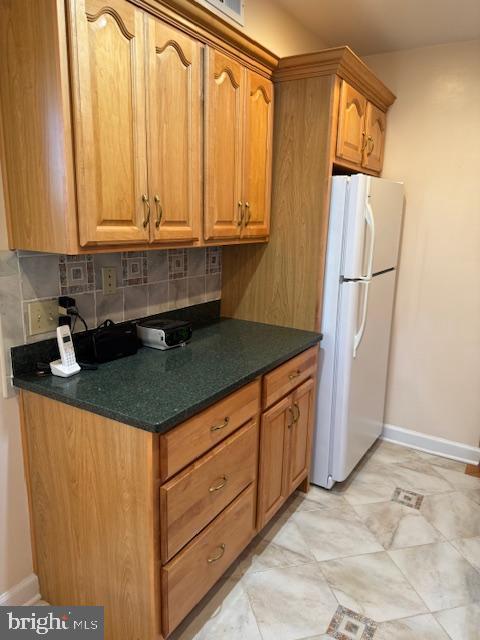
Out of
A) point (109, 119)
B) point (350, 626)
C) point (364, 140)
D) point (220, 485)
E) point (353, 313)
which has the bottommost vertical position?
point (350, 626)

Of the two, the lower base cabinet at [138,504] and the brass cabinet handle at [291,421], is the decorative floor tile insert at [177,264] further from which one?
the brass cabinet handle at [291,421]

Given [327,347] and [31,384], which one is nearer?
[31,384]

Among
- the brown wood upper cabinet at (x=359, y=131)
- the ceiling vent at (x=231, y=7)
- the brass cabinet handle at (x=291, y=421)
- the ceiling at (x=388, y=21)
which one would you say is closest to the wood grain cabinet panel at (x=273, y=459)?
the brass cabinet handle at (x=291, y=421)

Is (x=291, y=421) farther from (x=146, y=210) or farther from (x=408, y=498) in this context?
(x=146, y=210)

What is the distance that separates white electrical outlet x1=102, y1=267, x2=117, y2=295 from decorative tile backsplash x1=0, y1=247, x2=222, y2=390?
16 mm

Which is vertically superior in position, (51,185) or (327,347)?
(51,185)

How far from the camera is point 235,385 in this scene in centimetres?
160

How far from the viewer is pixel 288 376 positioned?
2025 millimetres

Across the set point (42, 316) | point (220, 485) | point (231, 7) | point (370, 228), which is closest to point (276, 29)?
point (231, 7)

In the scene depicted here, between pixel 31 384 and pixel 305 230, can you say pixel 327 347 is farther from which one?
pixel 31 384

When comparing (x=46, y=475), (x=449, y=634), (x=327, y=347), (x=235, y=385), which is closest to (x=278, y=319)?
(x=327, y=347)

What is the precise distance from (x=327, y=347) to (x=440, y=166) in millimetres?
1356

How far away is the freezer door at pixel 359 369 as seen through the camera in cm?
230

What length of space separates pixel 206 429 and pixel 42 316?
704 mm
